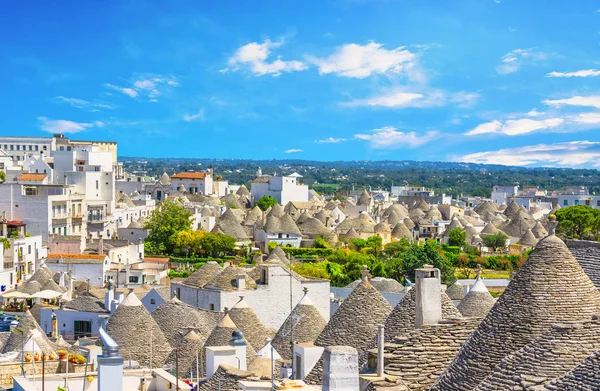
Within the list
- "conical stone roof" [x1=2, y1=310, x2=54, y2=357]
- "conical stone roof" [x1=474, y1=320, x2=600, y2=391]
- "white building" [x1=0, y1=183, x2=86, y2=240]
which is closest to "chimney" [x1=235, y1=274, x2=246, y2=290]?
"conical stone roof" [x1=2, y1=310, x2=54, y2=357]

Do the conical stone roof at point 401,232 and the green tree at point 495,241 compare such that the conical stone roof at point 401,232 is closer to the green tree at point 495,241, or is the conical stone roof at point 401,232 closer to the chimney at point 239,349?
the green tree at point 495,241

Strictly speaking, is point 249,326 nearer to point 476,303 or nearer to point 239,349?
point 476,303

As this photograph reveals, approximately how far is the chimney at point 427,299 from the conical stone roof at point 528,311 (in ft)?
9.55

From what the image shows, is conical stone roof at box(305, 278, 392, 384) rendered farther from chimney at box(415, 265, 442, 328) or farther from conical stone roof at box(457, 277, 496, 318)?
conical stone roof at box(457, 277, 496, 318)

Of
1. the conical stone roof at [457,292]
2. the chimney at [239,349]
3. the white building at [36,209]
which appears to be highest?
the white building at [36,209]

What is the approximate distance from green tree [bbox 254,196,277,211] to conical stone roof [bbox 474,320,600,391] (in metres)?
94.1

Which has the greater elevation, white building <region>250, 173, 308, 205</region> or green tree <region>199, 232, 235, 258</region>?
white building <region>250, 173, 308, 205</region>

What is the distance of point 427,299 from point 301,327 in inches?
322

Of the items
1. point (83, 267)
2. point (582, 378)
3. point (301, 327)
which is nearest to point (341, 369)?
point (582, 378)

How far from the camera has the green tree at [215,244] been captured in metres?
72.7

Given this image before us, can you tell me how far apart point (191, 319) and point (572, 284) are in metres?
18.0

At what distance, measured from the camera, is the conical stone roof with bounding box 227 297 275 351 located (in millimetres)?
24438

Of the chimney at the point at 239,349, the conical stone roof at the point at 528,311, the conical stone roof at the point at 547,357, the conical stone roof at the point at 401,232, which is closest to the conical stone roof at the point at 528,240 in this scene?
the conical stone roof at the point at 401,232

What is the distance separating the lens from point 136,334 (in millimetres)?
23359
